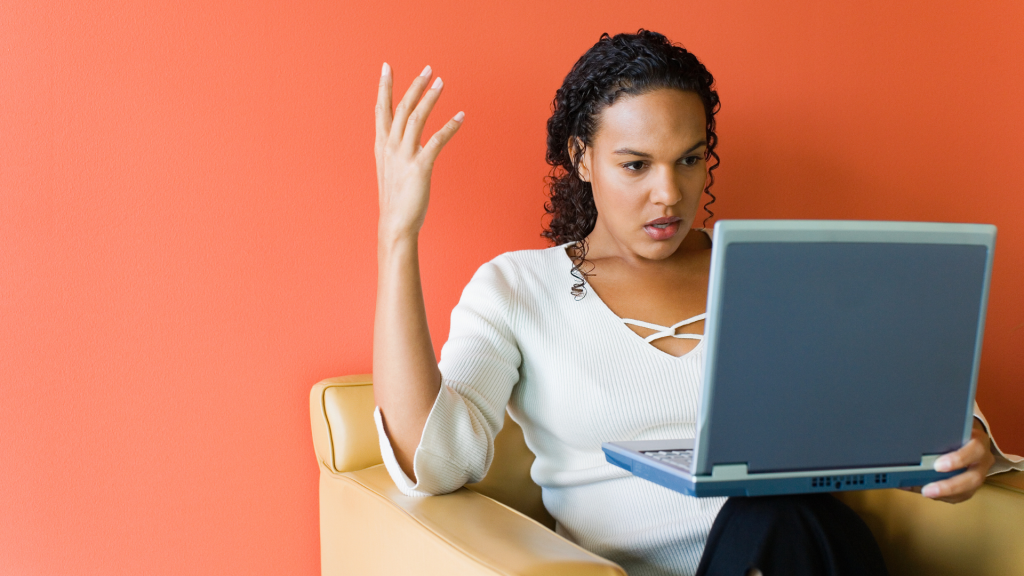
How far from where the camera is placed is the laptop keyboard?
0.79 meters

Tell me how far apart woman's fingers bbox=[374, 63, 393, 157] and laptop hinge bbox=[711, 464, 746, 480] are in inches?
22.3

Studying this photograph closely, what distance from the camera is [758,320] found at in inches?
27.4

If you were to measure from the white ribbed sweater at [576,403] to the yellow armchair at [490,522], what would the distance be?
0.19 feet

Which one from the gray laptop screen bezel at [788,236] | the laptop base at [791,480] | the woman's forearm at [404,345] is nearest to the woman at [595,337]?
the woman's forearm at [404,345]

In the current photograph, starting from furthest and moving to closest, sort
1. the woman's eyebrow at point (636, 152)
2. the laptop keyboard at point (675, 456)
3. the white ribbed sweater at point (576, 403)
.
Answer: the woman's eyebrow at point (636, 152), the white ribbed sweater at point (576, 403), the laptop keyboard at point (675, 456)

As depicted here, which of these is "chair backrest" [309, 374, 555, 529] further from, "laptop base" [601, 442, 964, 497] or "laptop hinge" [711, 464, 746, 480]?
"laptop hinge" [711, 464, 746, 480]

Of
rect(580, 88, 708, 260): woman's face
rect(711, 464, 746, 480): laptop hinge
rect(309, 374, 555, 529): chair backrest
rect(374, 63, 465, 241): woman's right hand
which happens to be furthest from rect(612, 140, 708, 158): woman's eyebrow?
rect(711, 464, 746, 480): laptop hinge

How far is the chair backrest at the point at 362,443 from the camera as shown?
3.84 feet

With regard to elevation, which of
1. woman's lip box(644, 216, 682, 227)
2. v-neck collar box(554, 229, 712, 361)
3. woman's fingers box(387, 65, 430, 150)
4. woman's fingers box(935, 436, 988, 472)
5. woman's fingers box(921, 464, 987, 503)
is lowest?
woman's fingers box(921, 464, 987, 503)

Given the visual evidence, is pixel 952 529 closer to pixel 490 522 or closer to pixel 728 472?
pixel 728 472

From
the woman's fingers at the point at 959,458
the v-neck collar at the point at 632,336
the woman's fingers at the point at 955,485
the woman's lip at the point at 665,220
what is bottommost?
the woman's fingers at the point at 955,485

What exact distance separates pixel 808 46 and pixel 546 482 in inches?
45.4

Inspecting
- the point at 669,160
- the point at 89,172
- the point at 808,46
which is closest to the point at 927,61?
the point at 808,46

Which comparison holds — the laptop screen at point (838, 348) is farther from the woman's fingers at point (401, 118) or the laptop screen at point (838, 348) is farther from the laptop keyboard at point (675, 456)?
the woman's fingers at point (401, 118)
